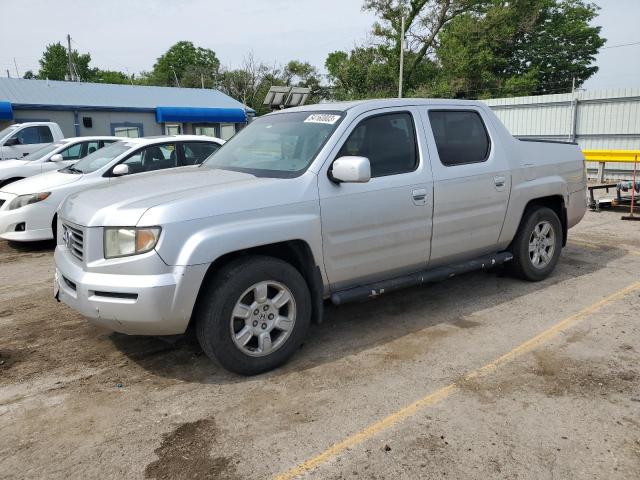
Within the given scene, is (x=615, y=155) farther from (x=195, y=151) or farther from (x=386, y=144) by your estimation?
(x=386, y=144)

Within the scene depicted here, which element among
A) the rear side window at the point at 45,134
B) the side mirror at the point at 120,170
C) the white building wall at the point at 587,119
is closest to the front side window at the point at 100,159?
the side mirror at the point at 120,170

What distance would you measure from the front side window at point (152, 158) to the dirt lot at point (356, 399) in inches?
133

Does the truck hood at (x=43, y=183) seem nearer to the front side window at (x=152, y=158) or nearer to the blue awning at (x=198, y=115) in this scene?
the front side window at (x=152, y=158)

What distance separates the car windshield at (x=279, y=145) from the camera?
405 cm

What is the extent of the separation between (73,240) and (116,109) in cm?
2445

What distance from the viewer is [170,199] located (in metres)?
3.39

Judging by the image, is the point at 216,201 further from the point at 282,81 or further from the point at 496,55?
Answer: the point at 282,81

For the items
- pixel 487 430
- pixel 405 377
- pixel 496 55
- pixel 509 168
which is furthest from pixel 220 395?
pixel 496 55

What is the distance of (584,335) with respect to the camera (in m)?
4.30

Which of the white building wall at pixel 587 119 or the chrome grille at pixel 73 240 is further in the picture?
the white building wall at pixel 587 119

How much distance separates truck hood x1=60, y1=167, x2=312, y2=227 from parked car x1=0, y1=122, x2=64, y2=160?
11.0m

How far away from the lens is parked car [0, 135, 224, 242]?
7.68m

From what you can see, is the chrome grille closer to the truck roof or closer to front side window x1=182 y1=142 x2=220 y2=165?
the truck roof

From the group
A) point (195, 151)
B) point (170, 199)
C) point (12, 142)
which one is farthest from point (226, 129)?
point (170, 199)
